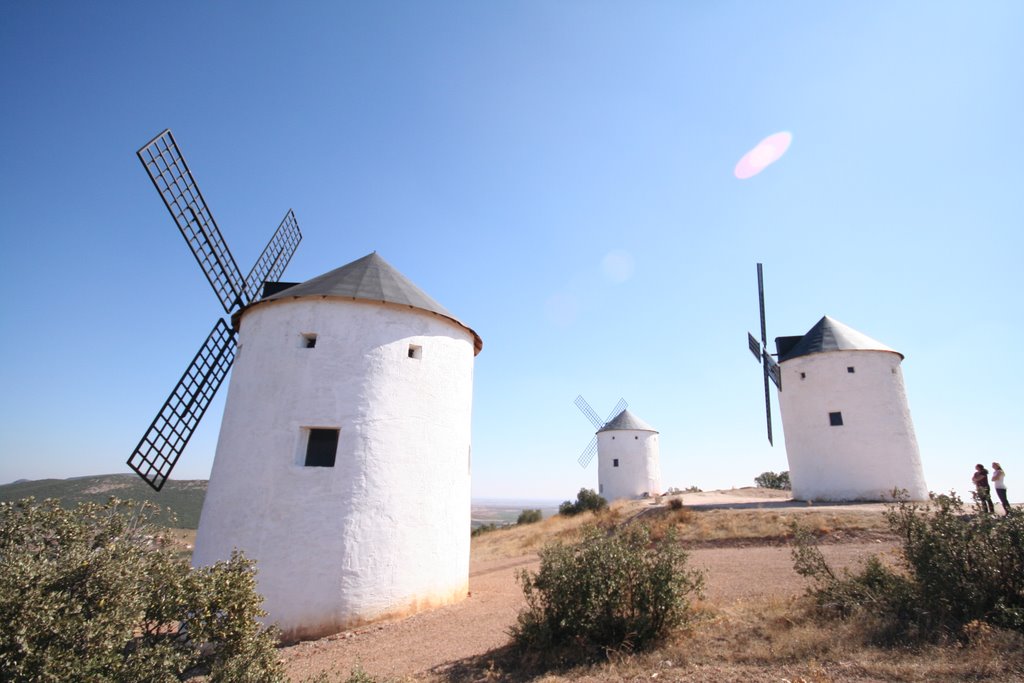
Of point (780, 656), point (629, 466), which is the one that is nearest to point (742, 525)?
point (780, 656)

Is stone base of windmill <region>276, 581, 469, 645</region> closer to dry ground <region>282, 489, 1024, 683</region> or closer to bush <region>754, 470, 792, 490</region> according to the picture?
dry ground <region>282, 489, 1024, 683</region>

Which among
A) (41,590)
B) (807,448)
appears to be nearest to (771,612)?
(41,590)

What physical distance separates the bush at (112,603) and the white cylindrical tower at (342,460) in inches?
122

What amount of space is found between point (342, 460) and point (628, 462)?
27.9m

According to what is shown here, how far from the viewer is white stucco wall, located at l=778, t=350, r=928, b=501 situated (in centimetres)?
1798

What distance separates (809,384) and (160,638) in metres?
21.5

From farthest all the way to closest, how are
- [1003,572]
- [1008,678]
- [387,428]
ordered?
[387,428]
[1003,572]
[1008,678]

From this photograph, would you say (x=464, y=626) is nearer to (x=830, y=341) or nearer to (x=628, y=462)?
(x=830, y=341)

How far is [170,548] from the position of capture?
536 cm

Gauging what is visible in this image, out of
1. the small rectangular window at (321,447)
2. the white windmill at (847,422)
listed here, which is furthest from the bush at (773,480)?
the small rectangular window at (321,447)

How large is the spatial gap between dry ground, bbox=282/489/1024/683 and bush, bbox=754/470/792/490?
32.3 metres

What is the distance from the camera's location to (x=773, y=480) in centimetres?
4431

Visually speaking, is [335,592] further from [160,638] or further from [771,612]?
[771,612]

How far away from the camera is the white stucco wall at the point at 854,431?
59.0 feet
